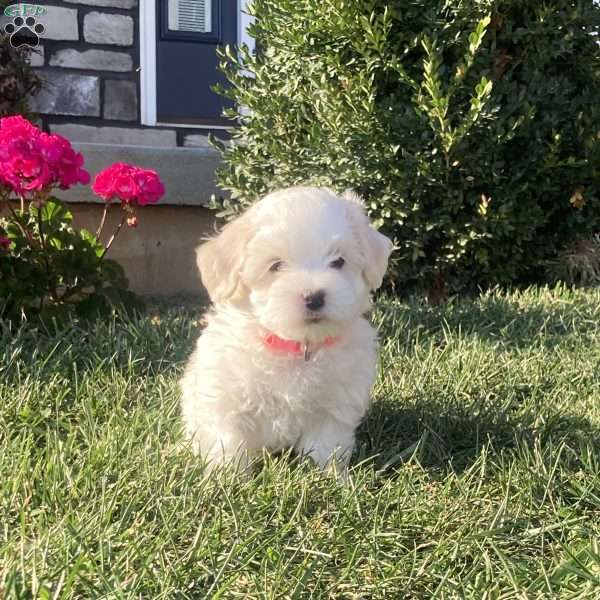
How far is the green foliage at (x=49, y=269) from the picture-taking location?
13.6 ft

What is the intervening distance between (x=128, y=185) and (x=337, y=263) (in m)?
2.06

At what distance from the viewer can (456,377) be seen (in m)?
3.67

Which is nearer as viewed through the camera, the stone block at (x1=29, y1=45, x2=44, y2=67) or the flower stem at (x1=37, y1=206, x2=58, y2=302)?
the flower stem at (x1=37, y1=206, x2=58, y2=302)

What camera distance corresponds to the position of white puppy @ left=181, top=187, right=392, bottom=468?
258cm

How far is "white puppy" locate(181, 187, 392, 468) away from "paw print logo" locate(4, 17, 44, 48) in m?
4.83

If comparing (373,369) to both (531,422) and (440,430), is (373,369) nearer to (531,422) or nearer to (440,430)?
(440,430)

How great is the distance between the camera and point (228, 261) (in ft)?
8.80

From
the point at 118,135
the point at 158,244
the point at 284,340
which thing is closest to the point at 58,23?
the point at 118,135

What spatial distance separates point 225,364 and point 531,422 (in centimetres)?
137

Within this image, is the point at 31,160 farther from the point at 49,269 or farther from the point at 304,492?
the point at 304,492

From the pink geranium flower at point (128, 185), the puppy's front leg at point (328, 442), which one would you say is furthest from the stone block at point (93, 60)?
the puppy's front leg at point (328, 442)

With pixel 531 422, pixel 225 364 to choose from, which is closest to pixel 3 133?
pixel 225 364

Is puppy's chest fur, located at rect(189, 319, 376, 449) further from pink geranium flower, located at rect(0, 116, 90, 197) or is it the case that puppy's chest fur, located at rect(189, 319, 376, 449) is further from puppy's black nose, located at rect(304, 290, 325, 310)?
pink geranium flower, located at rect(0, 116, 90, 197)

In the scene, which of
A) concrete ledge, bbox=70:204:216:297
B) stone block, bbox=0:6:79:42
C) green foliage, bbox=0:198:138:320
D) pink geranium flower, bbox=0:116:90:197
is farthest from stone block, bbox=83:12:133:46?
pink geranium flower, bbox=0:116:90:197
